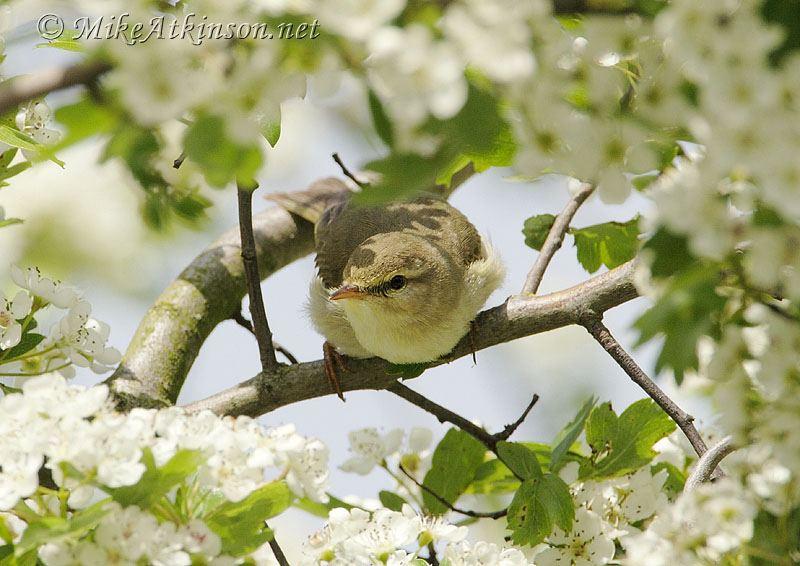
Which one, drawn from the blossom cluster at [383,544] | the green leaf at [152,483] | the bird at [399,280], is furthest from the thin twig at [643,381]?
the green leaf at [152,483]

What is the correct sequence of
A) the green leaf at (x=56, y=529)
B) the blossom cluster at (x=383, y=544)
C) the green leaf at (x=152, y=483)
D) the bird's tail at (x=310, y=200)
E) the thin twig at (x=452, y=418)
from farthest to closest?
the bird's tail at (x=310, y=200) → the thin twig at (x=452, y=418) → the blossom cluster at (x=383, y=544) → the green leaf at (x=152, y=483) → the green leaf at (x=56, y=529)

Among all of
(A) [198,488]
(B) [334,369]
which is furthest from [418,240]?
(A) [198,488]

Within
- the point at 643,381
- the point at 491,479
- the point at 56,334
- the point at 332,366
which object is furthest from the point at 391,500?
the point at 56,334

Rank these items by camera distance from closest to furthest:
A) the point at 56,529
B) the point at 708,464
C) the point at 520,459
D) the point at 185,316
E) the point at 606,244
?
the point at 56,529, the point at 708,464, the point at 520,459, the point at 606,244, the point at 185,316

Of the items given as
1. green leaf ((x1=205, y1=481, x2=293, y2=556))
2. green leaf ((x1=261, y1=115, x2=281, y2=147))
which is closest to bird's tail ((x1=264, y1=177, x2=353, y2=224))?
green leaf ((x1=261, y1=115, x2=281, y2=147))

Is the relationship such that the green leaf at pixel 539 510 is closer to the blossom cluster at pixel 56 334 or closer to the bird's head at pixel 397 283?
the bird's head at pixel 397 283

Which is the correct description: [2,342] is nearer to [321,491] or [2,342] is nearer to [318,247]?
[321,491]

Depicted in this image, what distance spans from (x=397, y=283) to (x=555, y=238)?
0.86 m

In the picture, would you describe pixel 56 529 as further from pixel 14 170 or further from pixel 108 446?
pixel 14 170

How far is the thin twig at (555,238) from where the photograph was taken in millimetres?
3137

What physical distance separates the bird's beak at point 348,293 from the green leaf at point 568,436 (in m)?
1.26

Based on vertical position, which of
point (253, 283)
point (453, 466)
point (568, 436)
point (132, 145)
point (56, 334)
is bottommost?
point (453, 466)

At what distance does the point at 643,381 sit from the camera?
2510 mm

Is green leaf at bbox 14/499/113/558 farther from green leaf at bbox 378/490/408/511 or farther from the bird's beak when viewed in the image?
the bird's beak
